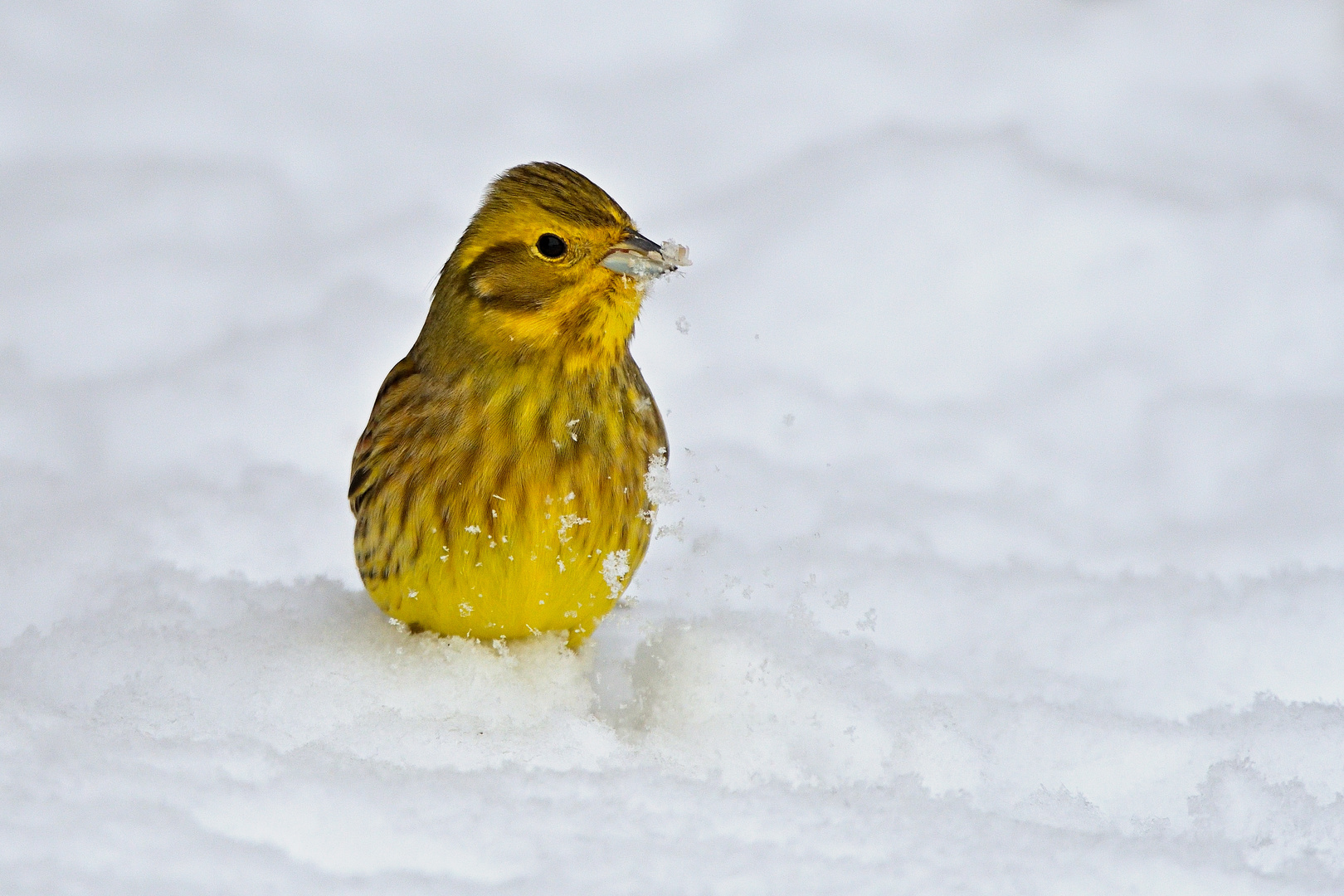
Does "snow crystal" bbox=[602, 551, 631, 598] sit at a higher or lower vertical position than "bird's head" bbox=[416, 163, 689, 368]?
lower

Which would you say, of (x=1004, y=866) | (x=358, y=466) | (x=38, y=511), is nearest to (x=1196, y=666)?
(x=1004, y=866)

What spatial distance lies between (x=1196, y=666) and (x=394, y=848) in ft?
7.61

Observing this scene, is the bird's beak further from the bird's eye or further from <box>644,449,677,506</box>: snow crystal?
<box>644,449,677,506</box>: snow crystal

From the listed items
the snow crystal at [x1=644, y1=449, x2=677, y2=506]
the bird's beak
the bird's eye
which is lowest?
the snow crystal at [x1=644, y1=449, x2=677, y2=506]

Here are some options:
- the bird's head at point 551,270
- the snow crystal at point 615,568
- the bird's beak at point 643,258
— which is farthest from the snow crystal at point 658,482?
the bird's beak at point 643,258

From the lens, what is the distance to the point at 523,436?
3.18 m

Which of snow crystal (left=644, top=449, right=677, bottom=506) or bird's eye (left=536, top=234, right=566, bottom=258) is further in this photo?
snow crystal (left=644, top=449, right=677, bottom=506)

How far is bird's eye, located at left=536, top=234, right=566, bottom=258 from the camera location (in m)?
3.13

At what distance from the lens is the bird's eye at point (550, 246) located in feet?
10.3

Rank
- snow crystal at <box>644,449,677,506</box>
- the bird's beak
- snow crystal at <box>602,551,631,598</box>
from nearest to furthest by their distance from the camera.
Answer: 1. the bird's beak
2. snow crystal at <box>602,551,631,598</box>
3. snow crystal at <box>644,449,677,506</box>

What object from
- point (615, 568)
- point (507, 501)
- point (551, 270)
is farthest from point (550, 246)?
point (615, 568)

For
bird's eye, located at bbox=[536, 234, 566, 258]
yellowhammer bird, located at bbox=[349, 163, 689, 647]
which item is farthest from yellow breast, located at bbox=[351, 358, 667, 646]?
bird's eye, located at bbox=[536, 234, 566, 258]

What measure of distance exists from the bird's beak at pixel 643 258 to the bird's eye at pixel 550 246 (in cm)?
10

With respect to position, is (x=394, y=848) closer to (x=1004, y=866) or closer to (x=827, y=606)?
(x=1004, y=866)
